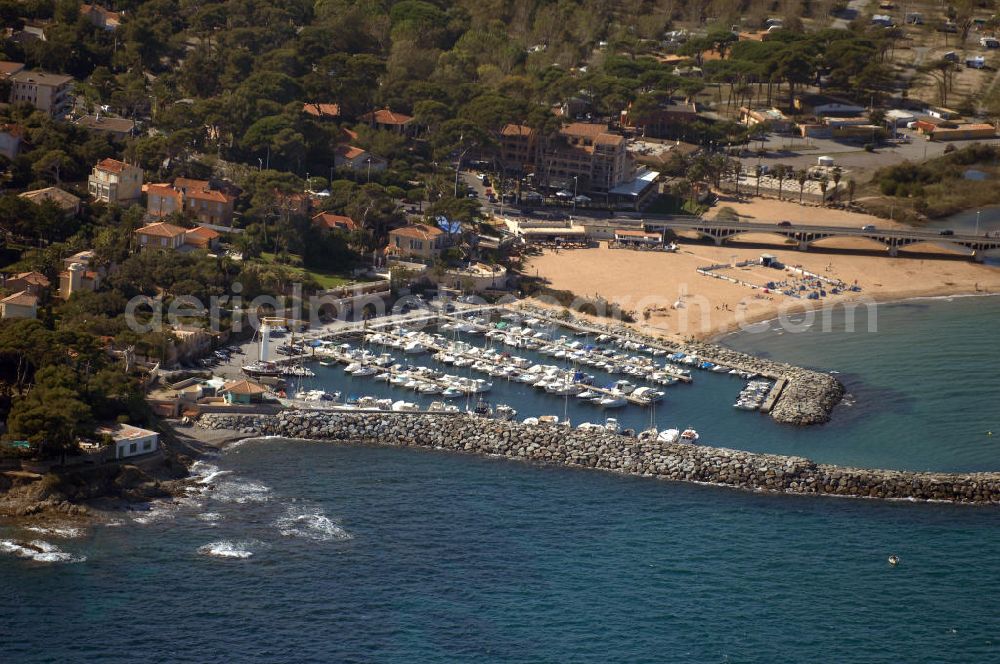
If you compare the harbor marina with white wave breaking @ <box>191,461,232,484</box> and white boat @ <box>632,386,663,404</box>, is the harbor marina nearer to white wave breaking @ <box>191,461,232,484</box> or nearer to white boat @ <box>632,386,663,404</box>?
white boat @ <box>632,386,663,404</box>

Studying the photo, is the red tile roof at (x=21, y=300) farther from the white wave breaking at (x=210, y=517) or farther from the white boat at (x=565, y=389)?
the white boat at (x=565, y=389)

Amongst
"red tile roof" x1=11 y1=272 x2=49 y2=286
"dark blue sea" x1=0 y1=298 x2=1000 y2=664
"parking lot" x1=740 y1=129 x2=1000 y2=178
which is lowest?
"dark blue sea" x1=0 y1=298 x2=1000 y2=664

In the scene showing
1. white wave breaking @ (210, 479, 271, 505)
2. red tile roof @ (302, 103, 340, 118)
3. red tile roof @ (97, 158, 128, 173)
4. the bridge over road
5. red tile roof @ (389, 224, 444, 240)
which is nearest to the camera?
white wave breaking @ (210, 479, 271, 505)

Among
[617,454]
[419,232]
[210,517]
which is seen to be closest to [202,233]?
[419,232]

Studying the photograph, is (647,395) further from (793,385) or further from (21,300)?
(21,300)

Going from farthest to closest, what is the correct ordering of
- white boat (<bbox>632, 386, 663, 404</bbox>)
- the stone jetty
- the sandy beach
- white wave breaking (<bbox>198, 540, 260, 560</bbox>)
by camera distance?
the sandy beach, white boat (<bbox>632, 386, 663, 404</bbox>), the stone jetty, white wave breaking (<bbox>198, 540, 260, 560</bbox>)

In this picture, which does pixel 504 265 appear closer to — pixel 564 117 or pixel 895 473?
pixel 564 117

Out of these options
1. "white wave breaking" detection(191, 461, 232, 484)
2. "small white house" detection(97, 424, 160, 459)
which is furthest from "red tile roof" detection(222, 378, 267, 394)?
"small white house" detection(97, 424, 160, 459)
